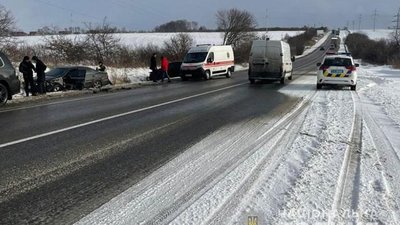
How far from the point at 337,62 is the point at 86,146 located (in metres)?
15.8

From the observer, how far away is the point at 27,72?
18172 mm

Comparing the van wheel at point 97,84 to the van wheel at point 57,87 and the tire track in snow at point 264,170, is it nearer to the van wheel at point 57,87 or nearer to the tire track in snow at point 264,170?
the van wheel at point 57,87

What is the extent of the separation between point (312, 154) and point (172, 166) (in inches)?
93.1

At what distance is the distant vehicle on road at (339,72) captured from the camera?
803 inches

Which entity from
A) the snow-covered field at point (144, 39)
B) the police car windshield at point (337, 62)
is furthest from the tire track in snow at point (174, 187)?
the snow-covered field at point (144, 39)

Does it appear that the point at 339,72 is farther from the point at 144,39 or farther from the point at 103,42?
the point at 144,39

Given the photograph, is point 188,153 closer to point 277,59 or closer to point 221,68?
point 277,59

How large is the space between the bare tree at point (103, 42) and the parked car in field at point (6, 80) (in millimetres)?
21610

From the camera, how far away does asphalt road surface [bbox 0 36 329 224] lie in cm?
498

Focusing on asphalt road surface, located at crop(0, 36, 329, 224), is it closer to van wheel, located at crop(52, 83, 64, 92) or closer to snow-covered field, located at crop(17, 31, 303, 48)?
van wheel, located at crop(52, 83, 64, 92)

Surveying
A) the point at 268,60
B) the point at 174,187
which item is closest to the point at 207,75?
the point at 268,60

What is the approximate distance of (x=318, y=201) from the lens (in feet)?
16.1

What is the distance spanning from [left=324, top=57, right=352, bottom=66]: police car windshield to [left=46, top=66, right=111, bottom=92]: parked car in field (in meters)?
11.6

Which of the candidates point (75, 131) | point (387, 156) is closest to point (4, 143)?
point (75, 131)
